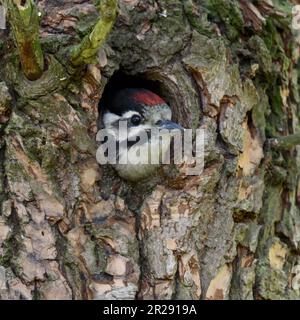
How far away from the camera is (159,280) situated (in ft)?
11.8

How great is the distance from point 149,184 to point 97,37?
2.84 ft

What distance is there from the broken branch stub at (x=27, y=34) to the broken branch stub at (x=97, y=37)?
0.17m

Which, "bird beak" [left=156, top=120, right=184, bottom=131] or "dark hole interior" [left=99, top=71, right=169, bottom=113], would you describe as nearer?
"bird beak" [left=156, top=120, right=184, bottom=131]

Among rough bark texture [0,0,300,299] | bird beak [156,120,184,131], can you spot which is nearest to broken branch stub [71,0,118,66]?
rough bark texture [0,0,300,299]

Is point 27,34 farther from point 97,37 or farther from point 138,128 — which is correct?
point 138,128

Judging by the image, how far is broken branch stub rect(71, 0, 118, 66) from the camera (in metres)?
3.12

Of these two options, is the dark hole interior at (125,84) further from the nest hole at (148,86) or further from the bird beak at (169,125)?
the bird beak at (169,125)

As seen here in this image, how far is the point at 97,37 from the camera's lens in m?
3.26

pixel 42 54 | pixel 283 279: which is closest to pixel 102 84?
pixel 42 54

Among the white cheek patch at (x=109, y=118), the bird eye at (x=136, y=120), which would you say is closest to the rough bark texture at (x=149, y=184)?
the bird eye at (x=136, y=120)

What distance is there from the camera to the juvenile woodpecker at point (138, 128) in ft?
12.5

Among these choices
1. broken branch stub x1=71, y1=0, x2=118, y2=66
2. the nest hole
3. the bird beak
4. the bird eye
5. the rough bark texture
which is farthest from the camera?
the bird eye

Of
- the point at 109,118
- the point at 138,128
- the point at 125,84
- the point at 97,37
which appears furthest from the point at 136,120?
the point at 97,37

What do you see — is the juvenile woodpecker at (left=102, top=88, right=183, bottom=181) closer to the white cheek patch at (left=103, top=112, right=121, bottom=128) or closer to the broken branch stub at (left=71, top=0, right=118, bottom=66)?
the white cheek patch at (left=103, top=112, right=121, bottom=128)
